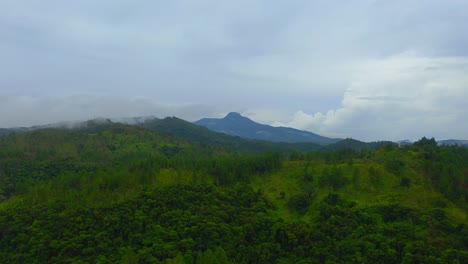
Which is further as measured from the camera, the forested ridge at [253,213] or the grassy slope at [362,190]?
the grassy slope at [362,190]

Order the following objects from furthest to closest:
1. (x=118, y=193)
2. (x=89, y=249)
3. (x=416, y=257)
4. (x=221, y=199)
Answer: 1. (x=118, y=193)
2. (x=221, y=199)
3. (x=89, y=249)
4. (x=416, y=257)

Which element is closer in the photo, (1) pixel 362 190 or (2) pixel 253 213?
(2) pixel 253 213

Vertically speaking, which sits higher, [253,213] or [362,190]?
[362,190]

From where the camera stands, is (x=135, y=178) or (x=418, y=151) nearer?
(x=135, y=178)

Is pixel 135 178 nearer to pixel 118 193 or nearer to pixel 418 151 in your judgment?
pixel 118 193

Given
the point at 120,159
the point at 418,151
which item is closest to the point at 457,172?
the point at 418,151

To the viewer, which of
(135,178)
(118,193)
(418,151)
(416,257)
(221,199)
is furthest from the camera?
(418,151)

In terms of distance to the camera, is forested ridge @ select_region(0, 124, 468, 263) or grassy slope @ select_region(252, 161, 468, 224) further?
grassy slope @ select_region(252, 161, 468, 224)

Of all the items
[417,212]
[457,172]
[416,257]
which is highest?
[457,172]
